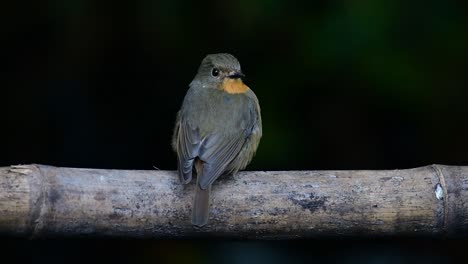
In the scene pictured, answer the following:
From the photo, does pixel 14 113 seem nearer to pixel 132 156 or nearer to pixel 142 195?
pixel 132 156

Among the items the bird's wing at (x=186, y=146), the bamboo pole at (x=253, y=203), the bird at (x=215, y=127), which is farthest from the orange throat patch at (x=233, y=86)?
the bamboo pole at (x=253, y=203)

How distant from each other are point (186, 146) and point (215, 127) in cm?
28

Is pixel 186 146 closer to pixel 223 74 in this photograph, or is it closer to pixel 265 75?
pixel 223 74

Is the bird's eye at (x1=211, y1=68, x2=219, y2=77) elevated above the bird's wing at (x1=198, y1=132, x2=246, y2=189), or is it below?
above

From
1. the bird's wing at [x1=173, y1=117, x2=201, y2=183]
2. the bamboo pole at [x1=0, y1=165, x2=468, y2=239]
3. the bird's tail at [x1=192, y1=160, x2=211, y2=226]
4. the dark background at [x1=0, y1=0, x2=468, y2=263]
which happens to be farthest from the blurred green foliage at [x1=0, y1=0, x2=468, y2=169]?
the bird's tail at [x1=192, y1=160, x2=211, y2=226]

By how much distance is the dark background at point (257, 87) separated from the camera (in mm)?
6469

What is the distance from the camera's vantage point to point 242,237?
4.48 metres

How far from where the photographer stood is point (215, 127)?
5.38 meters

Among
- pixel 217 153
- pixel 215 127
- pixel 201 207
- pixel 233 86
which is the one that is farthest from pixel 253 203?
pixel 233 86

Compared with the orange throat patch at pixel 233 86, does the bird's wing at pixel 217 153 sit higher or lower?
lower

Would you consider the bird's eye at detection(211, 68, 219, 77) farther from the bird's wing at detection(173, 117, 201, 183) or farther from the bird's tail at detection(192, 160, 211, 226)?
the bird's tail at detection(192, 160, 211, 226)

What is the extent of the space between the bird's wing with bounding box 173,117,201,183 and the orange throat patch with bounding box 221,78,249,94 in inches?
16.4

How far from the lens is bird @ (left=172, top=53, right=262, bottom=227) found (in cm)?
493

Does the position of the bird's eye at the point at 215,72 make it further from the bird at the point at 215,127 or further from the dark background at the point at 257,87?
the dark background at the point at 257,87
